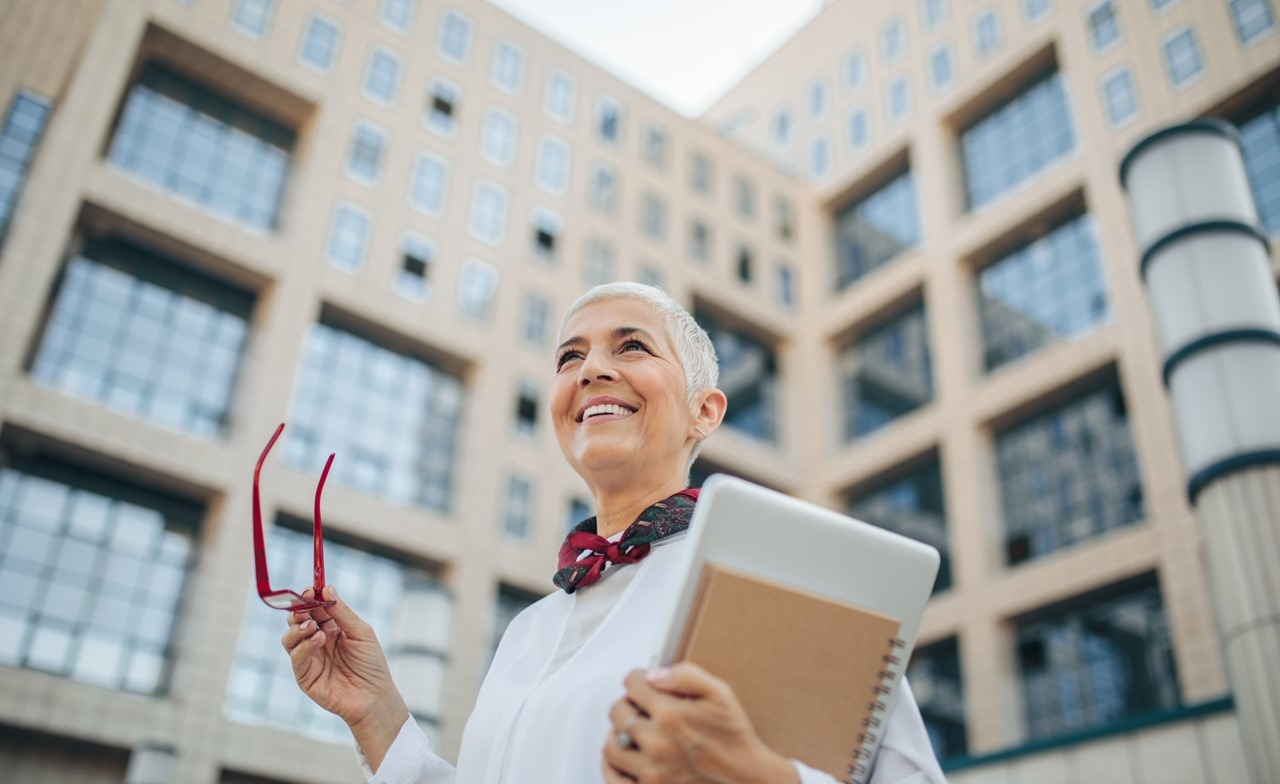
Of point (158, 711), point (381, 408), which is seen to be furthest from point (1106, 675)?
point (158, 711)

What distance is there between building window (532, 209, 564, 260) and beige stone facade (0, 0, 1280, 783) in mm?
115

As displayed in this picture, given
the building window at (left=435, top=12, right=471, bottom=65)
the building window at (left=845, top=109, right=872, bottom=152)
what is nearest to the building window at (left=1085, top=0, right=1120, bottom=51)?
the building window at (left=845, top=109, right=872, bottom=152)

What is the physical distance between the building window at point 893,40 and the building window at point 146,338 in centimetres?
1660

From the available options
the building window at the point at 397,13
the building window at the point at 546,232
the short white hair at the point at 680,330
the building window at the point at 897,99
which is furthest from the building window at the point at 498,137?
the short white hair at the point at 680,330

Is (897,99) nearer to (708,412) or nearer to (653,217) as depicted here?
(653,217)

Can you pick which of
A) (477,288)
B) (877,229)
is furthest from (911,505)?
(477,288)

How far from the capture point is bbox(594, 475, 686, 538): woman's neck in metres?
2.28

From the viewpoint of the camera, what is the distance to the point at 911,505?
84.3ft

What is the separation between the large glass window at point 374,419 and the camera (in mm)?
21734

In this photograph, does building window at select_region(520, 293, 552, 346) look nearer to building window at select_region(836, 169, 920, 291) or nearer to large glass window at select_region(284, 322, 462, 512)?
large glass window at select_region(284, 322, 462, 512)

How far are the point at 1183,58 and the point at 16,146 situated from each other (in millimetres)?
21015

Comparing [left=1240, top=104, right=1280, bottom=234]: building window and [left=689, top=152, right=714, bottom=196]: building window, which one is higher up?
[left=689, top=152, right=714, bottom=196]: building window

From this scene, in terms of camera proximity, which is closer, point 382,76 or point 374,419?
point 374,419

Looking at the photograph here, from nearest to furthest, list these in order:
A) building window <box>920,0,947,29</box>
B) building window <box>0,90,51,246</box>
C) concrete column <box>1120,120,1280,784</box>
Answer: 1. concrete column <box>1120,120,1280,784</box>
2. building window <box>0,90,51,246</box>
3. building window <box>920,0,947,29</box>
